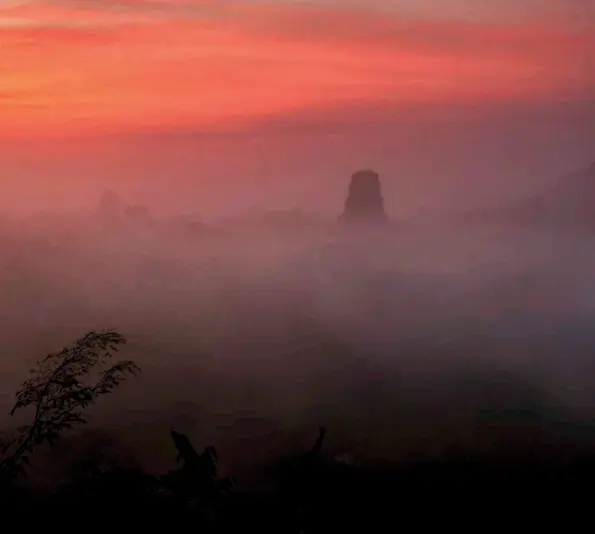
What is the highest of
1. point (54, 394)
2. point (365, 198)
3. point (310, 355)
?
point (365, 198)

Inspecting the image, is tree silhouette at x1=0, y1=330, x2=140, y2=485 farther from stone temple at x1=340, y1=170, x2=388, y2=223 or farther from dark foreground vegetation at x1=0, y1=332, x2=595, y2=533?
stone temple at x1=340, y1=170, x2=388, y2=223

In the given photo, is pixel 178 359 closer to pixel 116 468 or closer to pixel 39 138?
pixel 116 468

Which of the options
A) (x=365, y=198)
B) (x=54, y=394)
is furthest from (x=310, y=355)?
(x=54, y=394)

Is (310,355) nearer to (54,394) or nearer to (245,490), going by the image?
(245,490)

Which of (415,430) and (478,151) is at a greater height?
(478,151)

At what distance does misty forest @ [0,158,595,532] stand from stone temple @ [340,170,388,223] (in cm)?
3

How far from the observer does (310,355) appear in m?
7.04

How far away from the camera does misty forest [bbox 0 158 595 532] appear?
19.7ft

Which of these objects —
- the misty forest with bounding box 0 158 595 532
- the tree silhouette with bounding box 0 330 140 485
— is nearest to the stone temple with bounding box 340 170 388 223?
the misty forest with bounding box 0 158 595 532

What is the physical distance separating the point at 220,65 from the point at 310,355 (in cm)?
340

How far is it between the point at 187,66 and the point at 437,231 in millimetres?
3355

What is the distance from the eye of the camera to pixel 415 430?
693cm

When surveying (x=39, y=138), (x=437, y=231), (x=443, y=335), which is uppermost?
(x=39, y=138)

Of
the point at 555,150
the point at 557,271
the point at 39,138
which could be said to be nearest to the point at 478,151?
the point at 555,150
